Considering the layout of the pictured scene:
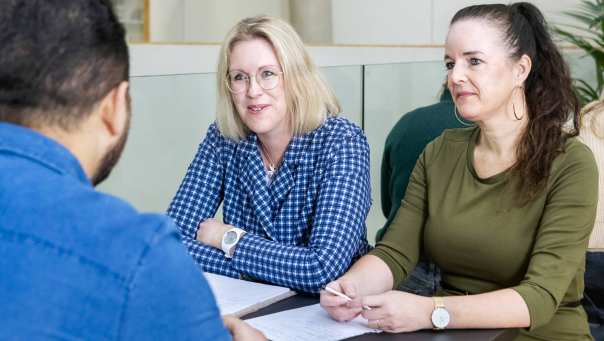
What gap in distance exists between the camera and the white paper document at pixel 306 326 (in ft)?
4.82

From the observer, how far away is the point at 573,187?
1.77 meters

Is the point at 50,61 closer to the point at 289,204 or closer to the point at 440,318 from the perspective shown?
the point at 440,318

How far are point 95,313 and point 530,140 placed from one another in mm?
1339

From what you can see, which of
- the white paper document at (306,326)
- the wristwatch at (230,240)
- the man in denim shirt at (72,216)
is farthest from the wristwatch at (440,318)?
the man in denim shirt at (72,216)

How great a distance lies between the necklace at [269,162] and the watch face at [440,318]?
763mm

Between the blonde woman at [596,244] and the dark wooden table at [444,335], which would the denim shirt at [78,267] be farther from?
the blonde woman at [596,244]

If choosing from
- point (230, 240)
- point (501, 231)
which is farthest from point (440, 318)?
point (230, 240)

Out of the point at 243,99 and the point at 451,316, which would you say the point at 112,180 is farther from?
the point at 451,316

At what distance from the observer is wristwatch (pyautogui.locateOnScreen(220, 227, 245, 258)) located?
1.98m

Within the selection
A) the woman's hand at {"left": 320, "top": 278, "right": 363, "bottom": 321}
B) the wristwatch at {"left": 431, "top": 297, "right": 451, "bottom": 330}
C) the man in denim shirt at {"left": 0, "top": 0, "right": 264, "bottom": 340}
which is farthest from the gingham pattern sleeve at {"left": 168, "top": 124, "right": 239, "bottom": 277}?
the man in denim shirt at {"left": 0, "top": 0, "right": 264, "bottom": 340}

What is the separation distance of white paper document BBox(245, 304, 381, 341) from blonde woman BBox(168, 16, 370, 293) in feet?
1.09

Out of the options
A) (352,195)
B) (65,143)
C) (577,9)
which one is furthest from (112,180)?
(577,9)

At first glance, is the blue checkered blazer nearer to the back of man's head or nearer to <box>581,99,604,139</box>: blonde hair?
<box>581,99,604,139</box>: blonde hair

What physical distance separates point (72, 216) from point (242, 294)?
3.23 ft
